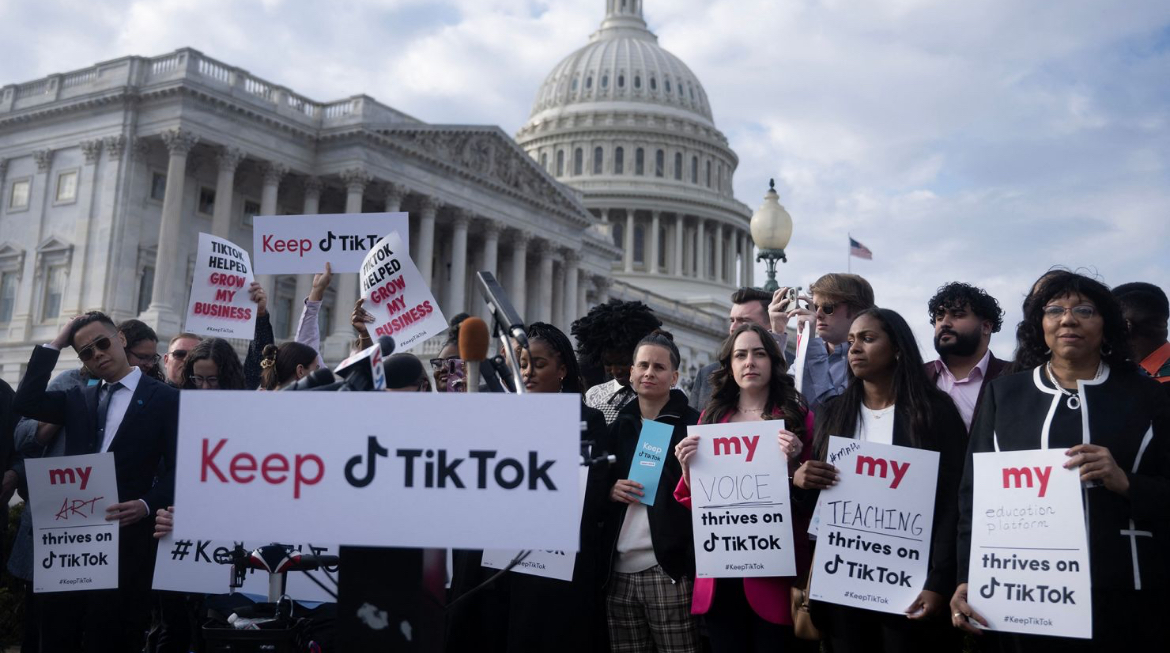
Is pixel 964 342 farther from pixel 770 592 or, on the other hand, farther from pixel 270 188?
pixel 270 188

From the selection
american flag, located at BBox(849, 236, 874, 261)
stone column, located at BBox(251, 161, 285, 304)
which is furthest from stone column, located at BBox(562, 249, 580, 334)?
american flag, located at BBox(849, 236, 874, 261)

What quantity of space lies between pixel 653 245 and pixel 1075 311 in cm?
8645

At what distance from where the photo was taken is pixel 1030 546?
4395 millimetres

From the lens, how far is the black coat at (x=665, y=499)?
5.62 m

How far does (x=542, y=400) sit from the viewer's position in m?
3.63

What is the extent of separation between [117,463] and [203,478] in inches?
121

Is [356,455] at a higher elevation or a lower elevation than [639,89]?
lower

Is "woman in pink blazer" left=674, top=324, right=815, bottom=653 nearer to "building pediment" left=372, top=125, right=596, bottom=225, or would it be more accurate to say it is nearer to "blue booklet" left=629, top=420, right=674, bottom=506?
"blue booklet" left=629, top=420, right=674, bottom=506

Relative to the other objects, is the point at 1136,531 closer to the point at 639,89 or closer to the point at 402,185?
the point at 402,185

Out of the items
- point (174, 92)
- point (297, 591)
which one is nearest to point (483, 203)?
point (174, 92)

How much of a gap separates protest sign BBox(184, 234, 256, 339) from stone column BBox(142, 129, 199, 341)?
30298 mm

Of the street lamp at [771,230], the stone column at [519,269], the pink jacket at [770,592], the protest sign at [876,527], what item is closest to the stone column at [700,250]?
the stone column at [519,269]

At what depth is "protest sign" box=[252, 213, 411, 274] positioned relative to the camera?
7.88 m

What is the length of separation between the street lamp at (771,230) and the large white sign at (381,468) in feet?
31.1
